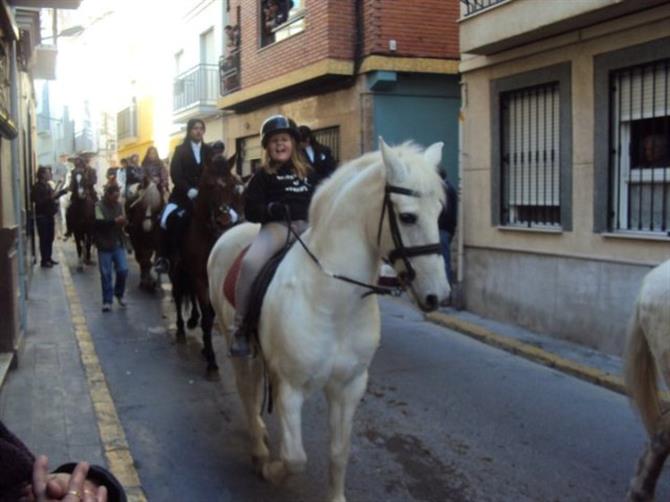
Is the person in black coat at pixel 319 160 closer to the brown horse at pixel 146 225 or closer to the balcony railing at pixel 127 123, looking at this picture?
the brown horse at pixel 146 225

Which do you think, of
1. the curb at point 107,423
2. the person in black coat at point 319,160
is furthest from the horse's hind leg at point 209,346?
the person in black coat at point 319,160

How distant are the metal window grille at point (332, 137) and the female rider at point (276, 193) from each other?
9.90 m

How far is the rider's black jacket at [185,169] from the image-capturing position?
902 cm

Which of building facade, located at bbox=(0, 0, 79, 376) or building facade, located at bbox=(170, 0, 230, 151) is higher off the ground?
building facade, located at bbox=(170, 0, 230, 151)

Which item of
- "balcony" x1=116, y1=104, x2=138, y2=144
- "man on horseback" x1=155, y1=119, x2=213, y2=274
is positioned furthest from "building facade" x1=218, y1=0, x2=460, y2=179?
"balcony" x1=116, y1=104, x2=138, y2=144

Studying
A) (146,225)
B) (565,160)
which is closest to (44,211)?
(146,225)

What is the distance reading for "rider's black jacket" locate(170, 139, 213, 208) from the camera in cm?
902

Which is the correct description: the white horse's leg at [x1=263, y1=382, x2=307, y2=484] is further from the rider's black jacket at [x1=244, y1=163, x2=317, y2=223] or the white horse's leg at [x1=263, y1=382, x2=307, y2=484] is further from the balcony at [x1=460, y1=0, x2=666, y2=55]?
the balcony at [x1=460, y1=0, x2=666, y2=55]

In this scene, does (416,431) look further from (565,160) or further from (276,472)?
(565,160)

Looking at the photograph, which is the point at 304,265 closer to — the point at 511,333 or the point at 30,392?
the point at 30,392

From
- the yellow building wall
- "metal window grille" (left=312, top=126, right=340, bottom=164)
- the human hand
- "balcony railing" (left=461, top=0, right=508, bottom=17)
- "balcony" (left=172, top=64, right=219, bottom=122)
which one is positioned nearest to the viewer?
the human hand

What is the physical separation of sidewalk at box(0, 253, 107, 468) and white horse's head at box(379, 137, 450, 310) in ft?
8.72

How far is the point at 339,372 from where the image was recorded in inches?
165

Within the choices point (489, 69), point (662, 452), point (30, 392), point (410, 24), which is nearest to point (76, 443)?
point (30, 392)
